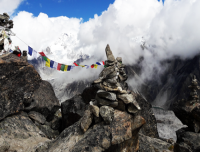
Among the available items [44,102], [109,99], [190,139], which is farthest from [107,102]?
[190,139]

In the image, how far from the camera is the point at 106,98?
25.5 ft

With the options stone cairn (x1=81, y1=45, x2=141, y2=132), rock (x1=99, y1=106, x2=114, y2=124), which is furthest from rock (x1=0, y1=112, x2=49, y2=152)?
rock (x1=99, y1=106, x2=114, y2=124)

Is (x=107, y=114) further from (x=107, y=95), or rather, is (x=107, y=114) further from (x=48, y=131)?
(x=48, y=131)

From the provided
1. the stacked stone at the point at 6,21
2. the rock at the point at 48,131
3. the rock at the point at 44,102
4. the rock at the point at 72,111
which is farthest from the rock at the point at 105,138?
the stacked stone at the point at 6,21

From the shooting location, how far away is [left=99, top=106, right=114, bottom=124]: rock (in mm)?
7129

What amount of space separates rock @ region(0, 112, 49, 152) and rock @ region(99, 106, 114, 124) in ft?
15.0

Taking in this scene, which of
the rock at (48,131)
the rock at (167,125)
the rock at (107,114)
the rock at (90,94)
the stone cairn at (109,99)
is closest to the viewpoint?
the rock at (107,114)

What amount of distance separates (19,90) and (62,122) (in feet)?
19.7

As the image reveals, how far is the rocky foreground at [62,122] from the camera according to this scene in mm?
6812

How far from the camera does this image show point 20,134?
9281 millimetres

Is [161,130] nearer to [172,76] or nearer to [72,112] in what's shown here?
[72,112]

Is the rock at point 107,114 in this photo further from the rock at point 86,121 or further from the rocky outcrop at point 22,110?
the rocky outcrop at point 22,110

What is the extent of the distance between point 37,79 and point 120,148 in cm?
1103

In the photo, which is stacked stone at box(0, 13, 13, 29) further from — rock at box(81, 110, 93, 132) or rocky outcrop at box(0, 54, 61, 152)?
rock at box(81, 110, 93, 132)
